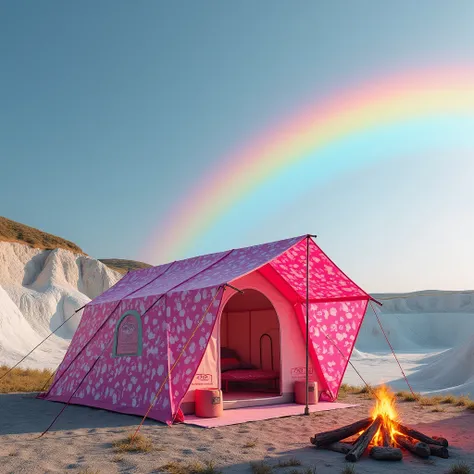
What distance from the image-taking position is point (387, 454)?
5301 millimetres

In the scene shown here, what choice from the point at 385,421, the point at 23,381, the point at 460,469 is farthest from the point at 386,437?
the point at 23,381

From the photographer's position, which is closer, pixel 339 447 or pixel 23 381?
pixel 339 447

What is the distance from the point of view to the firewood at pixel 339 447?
18.4ft

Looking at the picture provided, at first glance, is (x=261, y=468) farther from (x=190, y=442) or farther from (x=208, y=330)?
(x=208, y=330)

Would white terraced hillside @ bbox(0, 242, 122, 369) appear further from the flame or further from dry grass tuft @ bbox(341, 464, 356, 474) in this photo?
dry grass tuft @ bbox(341, 464, 356, 474)

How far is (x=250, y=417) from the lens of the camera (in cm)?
791

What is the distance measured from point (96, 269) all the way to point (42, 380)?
20.7 meters

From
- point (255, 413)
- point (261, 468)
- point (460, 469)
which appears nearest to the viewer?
point (460, 469)

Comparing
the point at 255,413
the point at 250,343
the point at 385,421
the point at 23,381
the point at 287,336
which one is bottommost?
the point at 385,421

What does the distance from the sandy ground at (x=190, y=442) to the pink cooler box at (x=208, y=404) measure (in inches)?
25.4

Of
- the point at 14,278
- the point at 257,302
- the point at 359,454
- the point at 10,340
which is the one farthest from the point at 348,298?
the point at 14,278

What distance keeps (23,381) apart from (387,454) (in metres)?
10.7

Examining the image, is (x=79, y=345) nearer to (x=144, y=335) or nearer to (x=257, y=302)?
(x=144, y=335)

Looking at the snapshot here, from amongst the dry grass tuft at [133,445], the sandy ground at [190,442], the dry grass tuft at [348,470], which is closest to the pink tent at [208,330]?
the sandy ground at [190,442]
